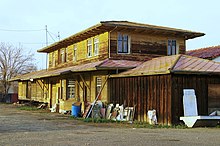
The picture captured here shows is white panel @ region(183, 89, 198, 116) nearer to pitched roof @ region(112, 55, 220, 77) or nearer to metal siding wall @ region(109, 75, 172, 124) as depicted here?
metal siding wall @ region(109, 75, 172, 124)

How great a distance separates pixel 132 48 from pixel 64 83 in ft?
23.3

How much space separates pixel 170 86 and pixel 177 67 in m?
1.08

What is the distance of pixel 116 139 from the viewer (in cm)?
1133

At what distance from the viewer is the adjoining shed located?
1680 centimetres

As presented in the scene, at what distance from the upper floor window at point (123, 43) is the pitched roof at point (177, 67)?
9.75 feet

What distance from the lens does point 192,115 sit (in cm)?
1670

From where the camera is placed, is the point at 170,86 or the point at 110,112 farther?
the point at 110,112

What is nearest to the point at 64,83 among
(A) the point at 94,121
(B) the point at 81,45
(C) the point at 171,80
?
(B) the point at 81,45

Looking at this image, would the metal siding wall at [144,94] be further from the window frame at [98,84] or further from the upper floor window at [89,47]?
the upper floor window at [89,47]

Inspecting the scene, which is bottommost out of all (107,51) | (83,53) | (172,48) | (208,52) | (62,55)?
(107,51)

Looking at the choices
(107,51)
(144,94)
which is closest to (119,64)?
(107,51)

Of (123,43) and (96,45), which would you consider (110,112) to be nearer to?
(123,43)

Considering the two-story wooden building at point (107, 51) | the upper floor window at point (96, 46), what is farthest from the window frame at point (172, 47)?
the upper floor window at point (96, 46)

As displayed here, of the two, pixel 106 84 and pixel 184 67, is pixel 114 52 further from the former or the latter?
pixel 184 67
